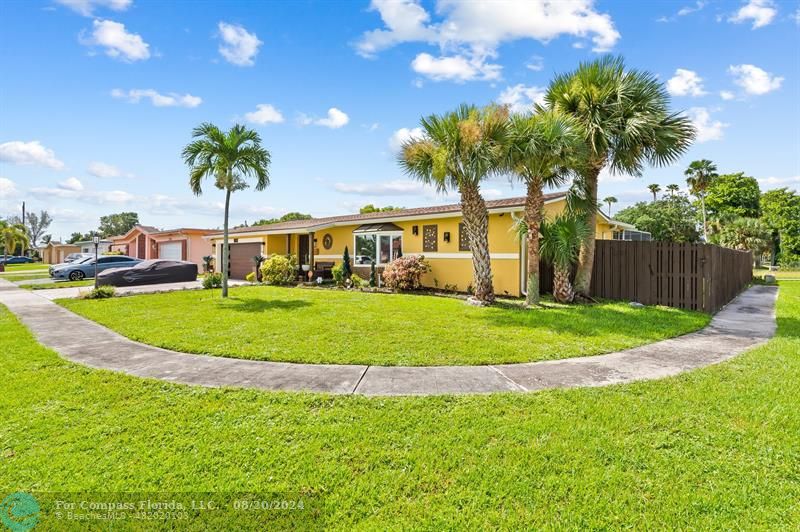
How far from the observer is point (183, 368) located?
5320mm

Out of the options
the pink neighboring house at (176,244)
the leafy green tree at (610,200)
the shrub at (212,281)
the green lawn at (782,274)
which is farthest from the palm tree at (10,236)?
the leafy green tree at (610,200)

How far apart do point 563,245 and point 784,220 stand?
171 feet

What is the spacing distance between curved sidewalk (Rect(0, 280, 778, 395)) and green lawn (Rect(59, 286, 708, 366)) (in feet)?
1.01

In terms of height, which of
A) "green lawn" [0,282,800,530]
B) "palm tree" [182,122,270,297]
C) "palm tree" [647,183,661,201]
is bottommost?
"green lawn" [0,282,800,530]

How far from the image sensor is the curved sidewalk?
4.67 metres

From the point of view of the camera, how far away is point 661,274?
11.1 m

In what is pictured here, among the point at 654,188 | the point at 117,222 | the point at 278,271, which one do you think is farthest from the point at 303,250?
the point at 117,222

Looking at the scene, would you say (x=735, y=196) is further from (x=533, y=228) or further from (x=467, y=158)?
(x=467, y=158)

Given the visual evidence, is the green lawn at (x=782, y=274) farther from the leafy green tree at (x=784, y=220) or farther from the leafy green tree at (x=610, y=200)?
the leafy green tree at (x=610, y=200)

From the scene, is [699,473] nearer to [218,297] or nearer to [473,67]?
[473,67]

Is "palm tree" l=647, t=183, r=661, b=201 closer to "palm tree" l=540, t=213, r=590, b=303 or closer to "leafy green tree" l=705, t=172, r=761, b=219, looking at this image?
"leafy green tree" l=705, t=172, r=761, b=219

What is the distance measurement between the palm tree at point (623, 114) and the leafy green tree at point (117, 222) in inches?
3814

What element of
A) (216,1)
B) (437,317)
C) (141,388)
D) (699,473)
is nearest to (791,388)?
A: (699,473)

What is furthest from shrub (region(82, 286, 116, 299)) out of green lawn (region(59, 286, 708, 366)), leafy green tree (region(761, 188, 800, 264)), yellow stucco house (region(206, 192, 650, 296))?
leafy green tree (region(761, 188, 800, 264))
